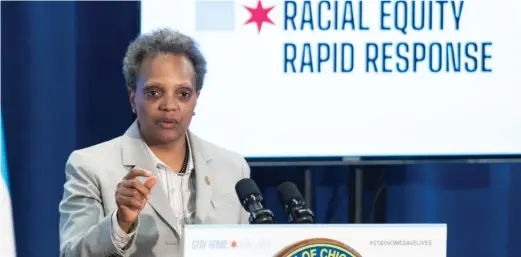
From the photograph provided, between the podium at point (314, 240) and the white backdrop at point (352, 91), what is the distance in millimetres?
1929

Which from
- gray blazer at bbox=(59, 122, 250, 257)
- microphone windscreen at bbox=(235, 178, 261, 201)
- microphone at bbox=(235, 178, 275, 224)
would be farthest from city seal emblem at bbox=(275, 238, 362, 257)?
gray blazer at bbox=(59, 122, 250, 257)

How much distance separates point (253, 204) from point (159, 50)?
64cm

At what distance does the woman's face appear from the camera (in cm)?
242

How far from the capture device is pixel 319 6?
3.73 m

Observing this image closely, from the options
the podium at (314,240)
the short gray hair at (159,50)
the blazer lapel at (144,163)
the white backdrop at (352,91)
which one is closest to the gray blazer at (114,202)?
the blazer lapel at (144,163)

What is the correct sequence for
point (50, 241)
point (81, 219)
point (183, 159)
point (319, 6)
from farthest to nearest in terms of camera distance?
1. point (50, 241)
2. point (319, 6)
3. point (183, 159)
4. point (81, 219)

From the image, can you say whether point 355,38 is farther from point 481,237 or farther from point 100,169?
point 100,169

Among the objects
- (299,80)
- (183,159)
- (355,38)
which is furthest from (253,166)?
(183,159)

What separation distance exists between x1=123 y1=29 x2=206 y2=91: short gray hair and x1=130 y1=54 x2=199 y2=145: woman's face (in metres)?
0.02

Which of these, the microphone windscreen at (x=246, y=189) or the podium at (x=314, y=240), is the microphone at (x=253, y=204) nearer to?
the microphone windscreen at (x=246, y=189)

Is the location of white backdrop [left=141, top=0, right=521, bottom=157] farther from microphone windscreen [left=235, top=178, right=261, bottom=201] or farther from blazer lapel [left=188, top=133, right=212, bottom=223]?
microphone windscreen [left=235, top=178, right=261, bottom=201]

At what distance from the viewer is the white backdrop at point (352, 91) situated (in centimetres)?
372

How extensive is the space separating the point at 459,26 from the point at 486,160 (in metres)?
0.57

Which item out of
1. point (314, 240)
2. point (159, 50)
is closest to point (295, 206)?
point (314, 240)
